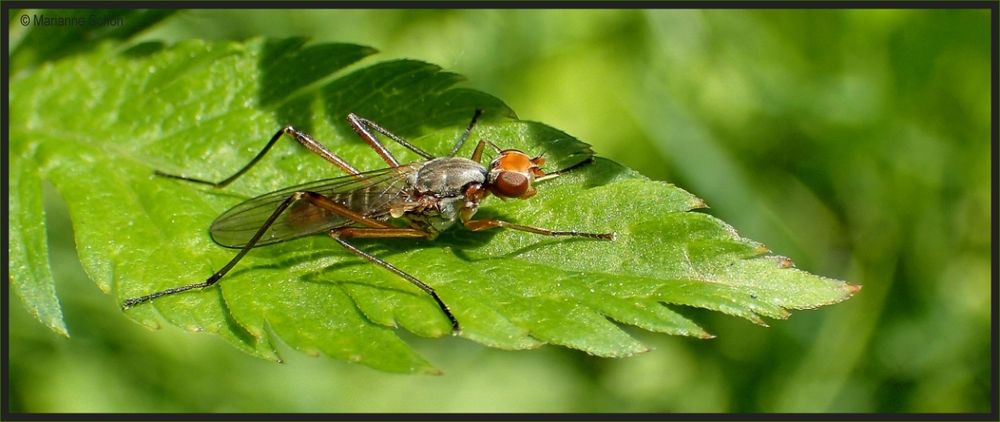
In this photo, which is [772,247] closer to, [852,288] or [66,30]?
[852,288]

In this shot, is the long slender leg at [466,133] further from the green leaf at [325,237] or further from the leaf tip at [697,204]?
the leaf tip at [697,204]

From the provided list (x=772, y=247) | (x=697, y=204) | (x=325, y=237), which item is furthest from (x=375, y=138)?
(x=772, y=247)

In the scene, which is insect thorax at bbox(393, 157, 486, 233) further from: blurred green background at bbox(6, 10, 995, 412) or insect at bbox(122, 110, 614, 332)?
blurred green background at bbox(6, 10, 995, 412)

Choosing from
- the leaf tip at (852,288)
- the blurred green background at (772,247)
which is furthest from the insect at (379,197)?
the blurred green background at (772,247)

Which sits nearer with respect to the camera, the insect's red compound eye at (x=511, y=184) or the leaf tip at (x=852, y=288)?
the leaf tip at (x=852, y=288)

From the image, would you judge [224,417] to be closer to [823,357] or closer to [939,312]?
[823,357]

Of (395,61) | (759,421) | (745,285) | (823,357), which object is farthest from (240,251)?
(823,357)
